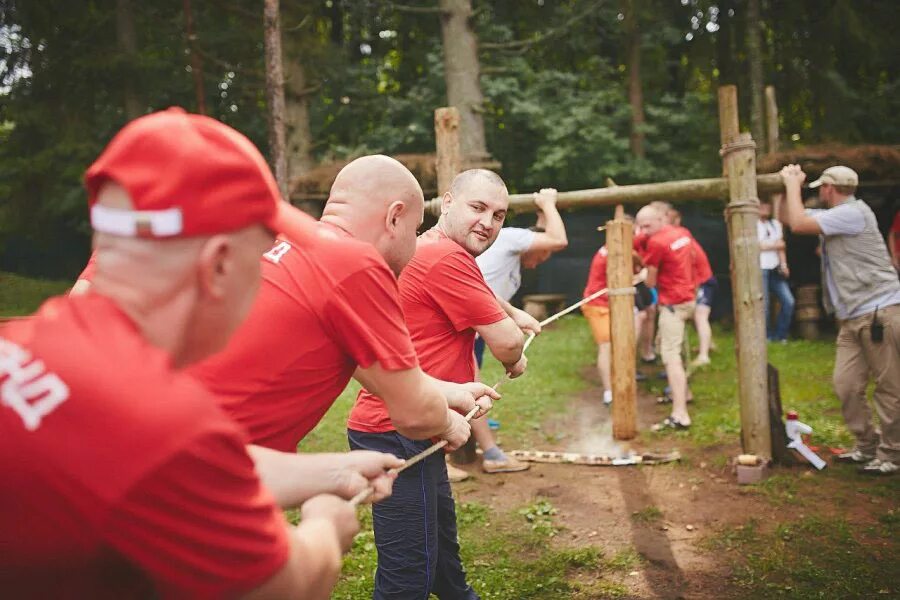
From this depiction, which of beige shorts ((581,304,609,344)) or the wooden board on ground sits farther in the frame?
beige shorts ((581,304,609,344))

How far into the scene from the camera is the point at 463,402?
2.86 meters

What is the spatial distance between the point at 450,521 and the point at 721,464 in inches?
145

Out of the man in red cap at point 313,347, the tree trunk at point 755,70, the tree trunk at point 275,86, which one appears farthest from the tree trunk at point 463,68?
the man in red cap at point 313,347

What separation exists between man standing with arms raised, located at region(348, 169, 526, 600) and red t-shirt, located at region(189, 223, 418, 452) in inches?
35.0

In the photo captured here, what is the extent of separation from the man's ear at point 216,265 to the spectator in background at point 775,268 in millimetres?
10653

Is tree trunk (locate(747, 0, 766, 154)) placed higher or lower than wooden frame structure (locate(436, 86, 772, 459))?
higher

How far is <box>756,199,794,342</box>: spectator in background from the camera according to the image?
11.3m

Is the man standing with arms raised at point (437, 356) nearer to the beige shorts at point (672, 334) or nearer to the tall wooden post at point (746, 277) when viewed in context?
the tall wooden post at point (746, 277)

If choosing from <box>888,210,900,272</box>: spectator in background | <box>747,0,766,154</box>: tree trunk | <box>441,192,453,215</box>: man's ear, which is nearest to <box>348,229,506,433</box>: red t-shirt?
<box>441,192,453,215</box>: man's ear

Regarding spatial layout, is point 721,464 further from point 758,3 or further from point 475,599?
point 758,3

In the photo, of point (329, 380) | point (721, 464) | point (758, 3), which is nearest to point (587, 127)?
point (758, 3)

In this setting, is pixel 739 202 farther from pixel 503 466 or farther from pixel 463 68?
pixel 463 68

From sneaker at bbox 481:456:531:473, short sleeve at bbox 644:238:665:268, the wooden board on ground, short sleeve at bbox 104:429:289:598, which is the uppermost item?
short sleeve at bbox 104:429:289:598

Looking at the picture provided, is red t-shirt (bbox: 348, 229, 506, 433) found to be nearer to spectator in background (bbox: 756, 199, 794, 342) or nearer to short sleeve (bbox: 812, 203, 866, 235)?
short sleeve (bbox: 812, 203, 866, 235)
